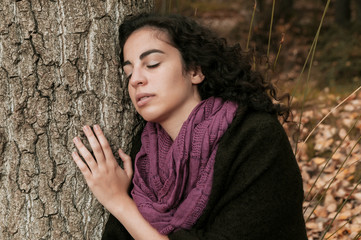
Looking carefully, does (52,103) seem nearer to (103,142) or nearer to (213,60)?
(103,142)

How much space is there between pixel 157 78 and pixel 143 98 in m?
0.10

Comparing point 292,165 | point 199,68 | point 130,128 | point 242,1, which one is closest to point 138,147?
point 130,128

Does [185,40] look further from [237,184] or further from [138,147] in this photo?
[237,184]

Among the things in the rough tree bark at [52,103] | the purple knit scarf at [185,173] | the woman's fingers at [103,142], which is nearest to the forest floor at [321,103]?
the purple knit scarf at [185,173]

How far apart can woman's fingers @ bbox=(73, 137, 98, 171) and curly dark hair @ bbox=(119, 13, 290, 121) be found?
1.35 ft

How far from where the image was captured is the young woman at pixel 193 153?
5.21ft

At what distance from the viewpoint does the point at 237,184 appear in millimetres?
1590

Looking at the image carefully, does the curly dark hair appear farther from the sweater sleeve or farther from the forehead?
the sweater sleeve

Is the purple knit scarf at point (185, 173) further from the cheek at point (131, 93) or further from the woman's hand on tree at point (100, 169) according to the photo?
the cheek at point (131, 93)

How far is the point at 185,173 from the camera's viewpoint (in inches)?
65.6

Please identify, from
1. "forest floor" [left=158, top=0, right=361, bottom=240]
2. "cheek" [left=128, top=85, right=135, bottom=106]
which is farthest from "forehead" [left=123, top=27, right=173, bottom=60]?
"forest floor" [left=158, top=0, right=361, bottom=240]

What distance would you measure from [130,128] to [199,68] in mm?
415

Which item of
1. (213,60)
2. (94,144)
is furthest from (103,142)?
(213,60)

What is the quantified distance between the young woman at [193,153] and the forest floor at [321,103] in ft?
0.83
